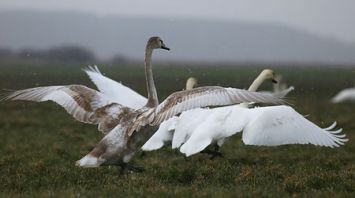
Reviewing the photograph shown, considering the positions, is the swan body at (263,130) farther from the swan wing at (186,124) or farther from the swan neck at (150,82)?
the swan neck at (150,82)

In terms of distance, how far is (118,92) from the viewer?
10.4 m

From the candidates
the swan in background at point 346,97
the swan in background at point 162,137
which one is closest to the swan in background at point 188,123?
the swan in background at point 162,137

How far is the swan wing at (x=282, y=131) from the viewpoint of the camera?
793 centimetres

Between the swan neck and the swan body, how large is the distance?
0.87 meters

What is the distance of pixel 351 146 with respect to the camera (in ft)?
37.7

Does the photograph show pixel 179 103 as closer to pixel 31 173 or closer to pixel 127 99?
pixel 31 173

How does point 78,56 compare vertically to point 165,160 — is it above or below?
below

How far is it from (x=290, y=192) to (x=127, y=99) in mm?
4214

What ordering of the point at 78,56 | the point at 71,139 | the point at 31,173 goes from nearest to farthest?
1. the point at 31,173
2. the point at 71,139
3. the point at 78,56

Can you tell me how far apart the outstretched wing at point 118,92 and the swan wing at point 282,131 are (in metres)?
2.40

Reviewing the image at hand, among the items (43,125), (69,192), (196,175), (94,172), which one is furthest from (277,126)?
(43,125)

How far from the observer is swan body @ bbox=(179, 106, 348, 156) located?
7.95 meters

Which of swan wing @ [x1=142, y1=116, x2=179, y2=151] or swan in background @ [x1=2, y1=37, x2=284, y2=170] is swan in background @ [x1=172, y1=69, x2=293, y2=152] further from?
swan in background @ [x1=2, y1=37, x2=284, y2=170]

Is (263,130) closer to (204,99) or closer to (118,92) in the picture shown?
(204,99)
